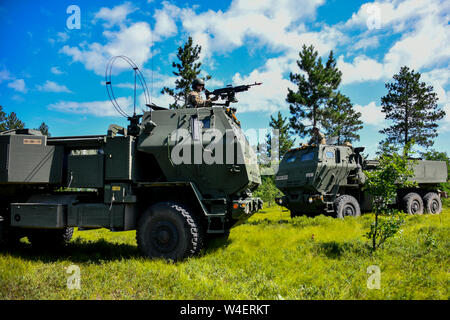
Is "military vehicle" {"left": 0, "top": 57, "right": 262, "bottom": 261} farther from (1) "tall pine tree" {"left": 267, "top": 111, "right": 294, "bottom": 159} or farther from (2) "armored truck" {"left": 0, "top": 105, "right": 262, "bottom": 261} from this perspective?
(1) "tall pine tree" {"left": 267, "top": 111, "right": 294, "bottom": 159}

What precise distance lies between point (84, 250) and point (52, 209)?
140 cm

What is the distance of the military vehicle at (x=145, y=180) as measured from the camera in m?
5.49

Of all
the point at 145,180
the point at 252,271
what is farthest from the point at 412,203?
the point at 145,180

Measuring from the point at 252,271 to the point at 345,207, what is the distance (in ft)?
21.1

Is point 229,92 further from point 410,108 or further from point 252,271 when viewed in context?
point 410,108

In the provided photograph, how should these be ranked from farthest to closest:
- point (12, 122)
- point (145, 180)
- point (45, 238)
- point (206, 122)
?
1. point (12, 122)
2. point (45, 238)
3. point (145, 180)
4. point (206, 122)

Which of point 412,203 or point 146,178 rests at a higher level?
point 146,178

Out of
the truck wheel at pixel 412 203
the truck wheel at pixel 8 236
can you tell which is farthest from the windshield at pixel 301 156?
the truck wheel at pixel 8 236

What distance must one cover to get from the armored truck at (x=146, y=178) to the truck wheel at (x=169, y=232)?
2cm

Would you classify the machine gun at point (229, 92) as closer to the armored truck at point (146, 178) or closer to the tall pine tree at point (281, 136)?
the armored truck at point (146, 178)

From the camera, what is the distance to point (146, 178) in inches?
245

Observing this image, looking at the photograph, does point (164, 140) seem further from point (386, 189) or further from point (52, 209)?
point (386, 189)
